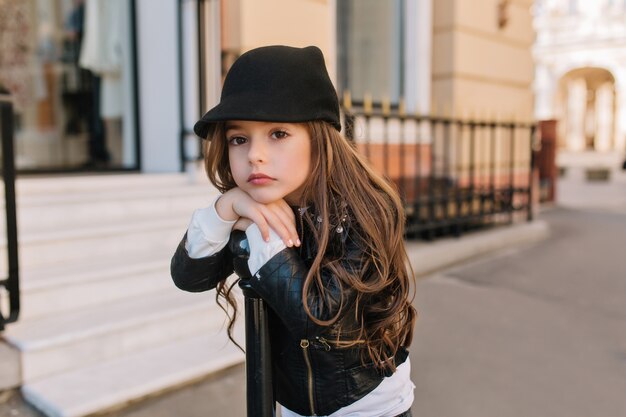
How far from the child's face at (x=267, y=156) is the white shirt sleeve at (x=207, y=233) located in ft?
0.31

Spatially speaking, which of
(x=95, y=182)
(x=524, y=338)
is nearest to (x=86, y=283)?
(x=95, y=182)

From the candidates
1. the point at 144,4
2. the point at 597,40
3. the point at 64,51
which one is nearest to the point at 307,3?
the point at 144,4

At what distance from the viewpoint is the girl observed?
1.12 m

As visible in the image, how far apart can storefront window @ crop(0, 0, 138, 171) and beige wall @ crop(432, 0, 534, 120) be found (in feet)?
10.6

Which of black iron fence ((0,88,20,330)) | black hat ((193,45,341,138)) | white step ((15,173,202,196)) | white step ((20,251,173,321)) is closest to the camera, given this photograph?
black hat ((193,45,341,138))

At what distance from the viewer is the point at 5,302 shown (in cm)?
284

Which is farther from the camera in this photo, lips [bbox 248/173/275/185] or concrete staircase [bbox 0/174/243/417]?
concrete staircase [bbox 0/174/243/417]

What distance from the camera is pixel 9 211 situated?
2.59 m

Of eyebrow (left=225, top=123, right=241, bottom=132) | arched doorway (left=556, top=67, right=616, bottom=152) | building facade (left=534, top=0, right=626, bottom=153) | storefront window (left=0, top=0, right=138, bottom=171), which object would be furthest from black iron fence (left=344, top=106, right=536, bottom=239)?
arched doorway (left=556, top=67, right=616, bottom=152)

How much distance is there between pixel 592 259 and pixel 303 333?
5.31 meters

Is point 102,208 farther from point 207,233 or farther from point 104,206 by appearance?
point 207,233

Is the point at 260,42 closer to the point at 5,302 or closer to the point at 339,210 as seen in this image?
the point at 5,302

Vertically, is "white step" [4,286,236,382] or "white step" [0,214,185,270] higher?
"white step" [0,214,185,270]

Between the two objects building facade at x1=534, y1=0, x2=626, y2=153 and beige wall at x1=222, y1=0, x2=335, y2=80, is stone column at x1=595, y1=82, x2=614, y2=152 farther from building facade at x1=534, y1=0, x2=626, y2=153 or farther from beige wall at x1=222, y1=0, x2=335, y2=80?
beige wall at x1=222, y1=0, x2=335, y2=80
